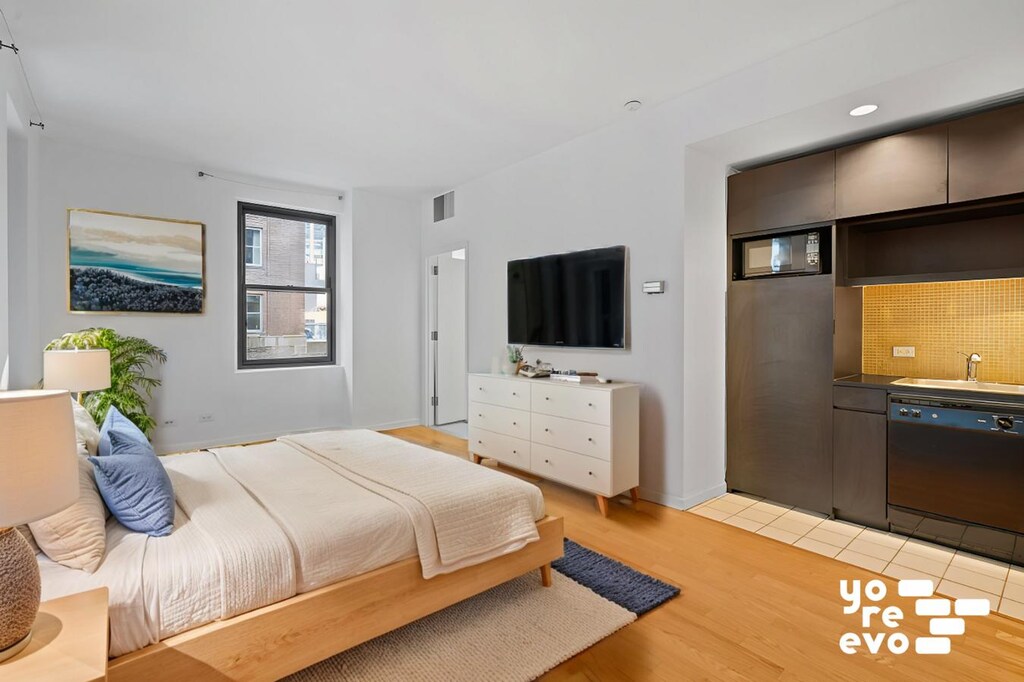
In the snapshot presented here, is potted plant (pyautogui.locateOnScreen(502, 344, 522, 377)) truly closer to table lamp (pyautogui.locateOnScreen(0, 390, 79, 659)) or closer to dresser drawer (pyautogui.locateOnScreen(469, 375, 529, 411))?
dresser drawer (pyautogui.locateOnScreen(469, 375, 529, 411))

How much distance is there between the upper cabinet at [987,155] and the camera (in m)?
2.59

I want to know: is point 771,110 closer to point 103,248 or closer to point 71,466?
point 71,466

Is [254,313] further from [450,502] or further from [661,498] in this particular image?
[661,498]

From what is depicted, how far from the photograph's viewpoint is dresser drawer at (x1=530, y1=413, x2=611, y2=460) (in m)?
3.39

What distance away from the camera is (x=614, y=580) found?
2521 millimetres

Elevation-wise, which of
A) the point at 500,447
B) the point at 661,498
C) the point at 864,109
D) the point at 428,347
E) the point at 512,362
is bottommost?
the point at 661,498

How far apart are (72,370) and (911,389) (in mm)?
4722

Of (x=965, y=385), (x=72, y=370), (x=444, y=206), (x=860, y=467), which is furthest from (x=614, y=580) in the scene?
(x=444, y=206)

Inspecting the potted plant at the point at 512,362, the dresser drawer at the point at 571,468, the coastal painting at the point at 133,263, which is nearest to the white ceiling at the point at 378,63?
the coastal painting at the point at 133,263

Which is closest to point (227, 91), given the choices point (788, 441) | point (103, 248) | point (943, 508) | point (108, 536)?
point (103, 248)

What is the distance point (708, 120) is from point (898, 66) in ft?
3.27

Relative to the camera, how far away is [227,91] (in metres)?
3.38

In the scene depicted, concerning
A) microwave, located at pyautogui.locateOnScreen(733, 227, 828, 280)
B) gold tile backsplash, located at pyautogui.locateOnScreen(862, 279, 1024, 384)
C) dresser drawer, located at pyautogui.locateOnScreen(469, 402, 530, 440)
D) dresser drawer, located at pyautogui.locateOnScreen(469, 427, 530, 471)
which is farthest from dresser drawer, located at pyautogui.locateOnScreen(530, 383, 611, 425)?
gold tile backsplash, located at pyautogui.locateOnScreen(862, 279, 1024, 384)

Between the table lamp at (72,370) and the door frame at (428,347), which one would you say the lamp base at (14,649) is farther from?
the door frame at (428,347)
